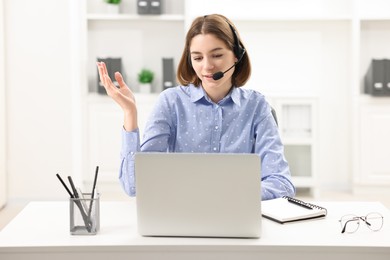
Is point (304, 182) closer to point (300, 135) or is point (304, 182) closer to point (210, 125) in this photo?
point (300, 135)

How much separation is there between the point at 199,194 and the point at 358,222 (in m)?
0.47

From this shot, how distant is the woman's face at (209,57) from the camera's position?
89.4 inches

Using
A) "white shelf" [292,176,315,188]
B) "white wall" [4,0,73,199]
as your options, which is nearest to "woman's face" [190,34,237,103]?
"white wall" [4,0,73,199]

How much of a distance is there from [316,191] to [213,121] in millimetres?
2837

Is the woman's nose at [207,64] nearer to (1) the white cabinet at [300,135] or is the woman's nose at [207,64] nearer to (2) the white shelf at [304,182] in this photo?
(1) the white cabinet at [300,135]

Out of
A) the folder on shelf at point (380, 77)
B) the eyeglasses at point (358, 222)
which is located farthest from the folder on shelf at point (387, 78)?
the eyeglasses at point (358, 222)

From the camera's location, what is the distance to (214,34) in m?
2.29

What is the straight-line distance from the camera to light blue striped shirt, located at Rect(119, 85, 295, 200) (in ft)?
7.75

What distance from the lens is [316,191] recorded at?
5.05m

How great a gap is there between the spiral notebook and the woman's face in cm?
49

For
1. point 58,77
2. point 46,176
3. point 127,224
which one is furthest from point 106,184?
point 127,224

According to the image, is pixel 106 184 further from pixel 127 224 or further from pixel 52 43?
pixel 127 224

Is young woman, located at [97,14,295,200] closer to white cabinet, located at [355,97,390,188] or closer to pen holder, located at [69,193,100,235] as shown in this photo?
pen holder, located at [69,193,100,235]

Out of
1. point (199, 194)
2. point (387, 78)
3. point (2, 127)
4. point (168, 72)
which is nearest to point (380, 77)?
point (387, 78)
